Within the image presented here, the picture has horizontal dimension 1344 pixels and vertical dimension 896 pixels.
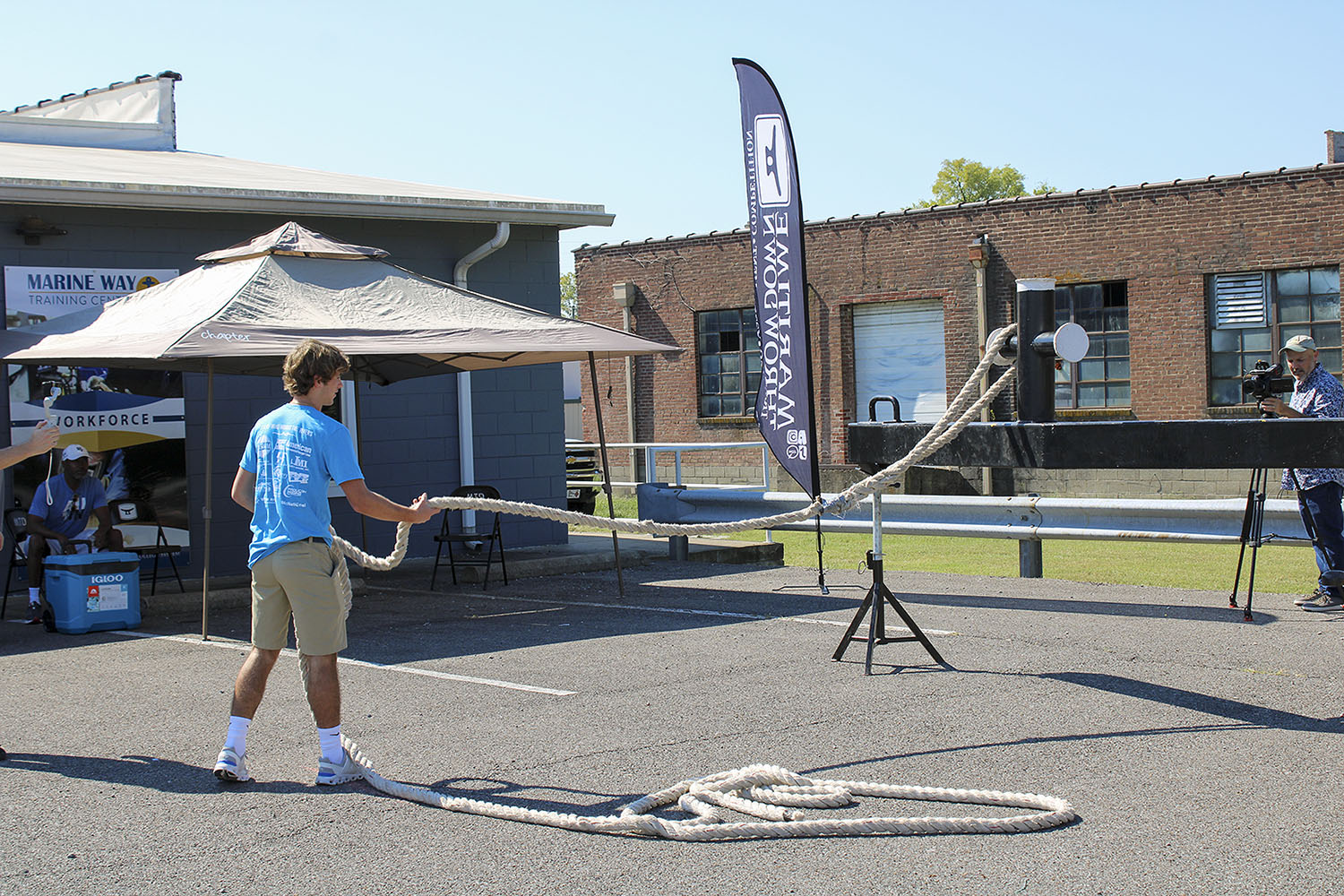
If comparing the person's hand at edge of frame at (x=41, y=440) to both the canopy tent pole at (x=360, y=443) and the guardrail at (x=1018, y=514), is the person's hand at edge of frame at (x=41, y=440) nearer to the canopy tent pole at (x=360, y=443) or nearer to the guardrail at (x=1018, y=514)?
the guardrail at (x=1018, y=514)

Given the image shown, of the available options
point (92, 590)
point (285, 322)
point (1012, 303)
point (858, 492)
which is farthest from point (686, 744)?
point (1012, 303)

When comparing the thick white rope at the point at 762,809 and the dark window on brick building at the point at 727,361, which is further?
the dark window on brick building at the point at 727,361

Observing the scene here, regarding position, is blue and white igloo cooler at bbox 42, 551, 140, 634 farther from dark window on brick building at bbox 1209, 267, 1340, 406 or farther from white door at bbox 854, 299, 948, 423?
dark window on brick building at bbox 1209, 267, 1340, 406

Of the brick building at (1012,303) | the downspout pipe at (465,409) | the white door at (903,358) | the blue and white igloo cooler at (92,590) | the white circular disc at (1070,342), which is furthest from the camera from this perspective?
the white door at (903,358)

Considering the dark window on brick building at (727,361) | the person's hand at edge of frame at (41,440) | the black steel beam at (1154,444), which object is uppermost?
the dark window on brick building at (727,361)

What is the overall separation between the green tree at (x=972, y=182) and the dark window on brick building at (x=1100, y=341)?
3519 cm

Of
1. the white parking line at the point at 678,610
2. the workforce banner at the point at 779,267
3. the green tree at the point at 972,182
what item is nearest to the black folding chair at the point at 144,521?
the white parking line at the point at 678,610

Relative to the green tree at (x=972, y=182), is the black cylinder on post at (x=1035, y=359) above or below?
below

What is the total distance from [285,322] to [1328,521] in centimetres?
779

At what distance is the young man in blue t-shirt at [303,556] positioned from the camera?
5.42 meters

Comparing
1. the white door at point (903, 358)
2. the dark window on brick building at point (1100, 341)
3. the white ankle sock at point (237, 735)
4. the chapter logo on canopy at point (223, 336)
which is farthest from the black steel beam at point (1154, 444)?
the white door at point (903, 358)

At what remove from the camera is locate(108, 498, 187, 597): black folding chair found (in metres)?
11.5

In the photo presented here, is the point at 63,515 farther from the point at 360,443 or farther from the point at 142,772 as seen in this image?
the point at 142,772

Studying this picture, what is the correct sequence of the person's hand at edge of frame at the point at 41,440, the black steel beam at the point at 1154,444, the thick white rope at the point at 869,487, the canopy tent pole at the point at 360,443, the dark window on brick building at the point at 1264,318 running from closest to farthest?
the black steel beam at the point at 1154,444
the person's hand at edge of frame at the point at 41,440
the thick white rope at the point at 869,487
the canopy tent pole at the point at 360,443
the dark window on brick building at the point at 1264,318
